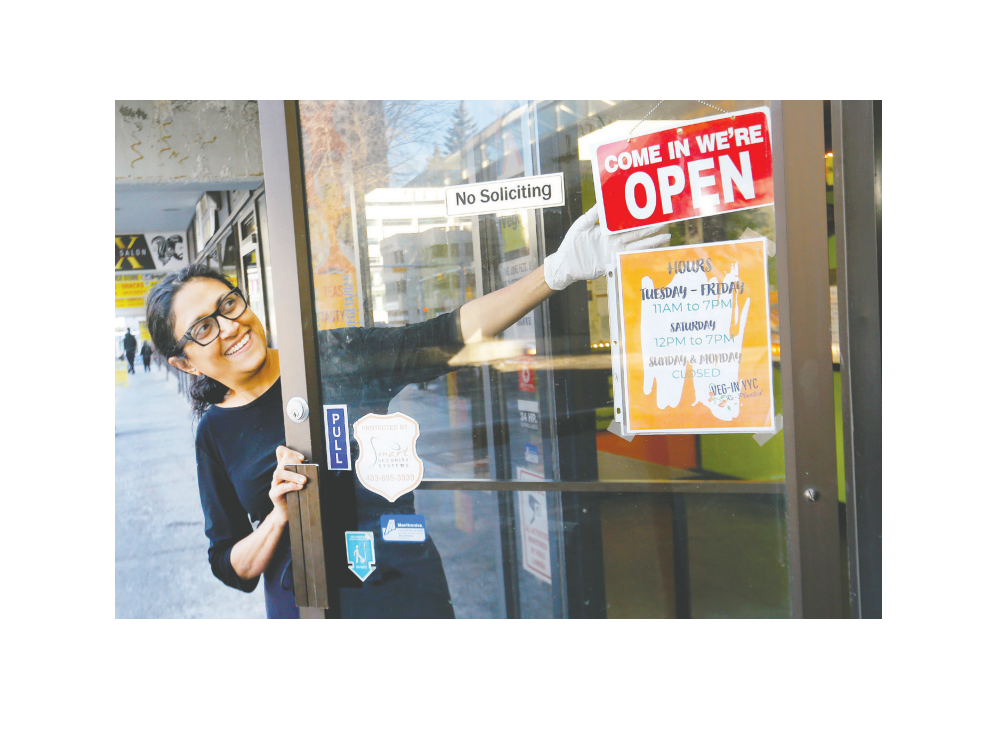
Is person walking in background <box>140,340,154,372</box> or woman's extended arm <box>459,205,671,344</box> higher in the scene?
woman's extended arm <box>459,205,671,344</box>

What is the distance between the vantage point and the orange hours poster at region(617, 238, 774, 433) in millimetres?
2021

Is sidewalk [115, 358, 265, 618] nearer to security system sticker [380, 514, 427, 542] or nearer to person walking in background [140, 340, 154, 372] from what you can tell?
person walking in background [140, 340, 154, 372]

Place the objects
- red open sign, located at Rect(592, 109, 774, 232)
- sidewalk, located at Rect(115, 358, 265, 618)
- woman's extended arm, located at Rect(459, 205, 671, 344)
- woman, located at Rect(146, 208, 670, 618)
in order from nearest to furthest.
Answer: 1. red open sign, located at Rect(592, 109, 774, 232)
2. woman's extended arm, located at Rect(459, 205, 671, 344)
3. woman, located at Rect(146, 208, 670, 618)
4. sidewalk, located at Rect(115, 358, 265, 618)

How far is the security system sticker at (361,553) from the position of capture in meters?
2.28

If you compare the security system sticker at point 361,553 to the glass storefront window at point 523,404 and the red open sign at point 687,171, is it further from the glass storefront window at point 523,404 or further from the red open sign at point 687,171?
the red open sign at point 687,171

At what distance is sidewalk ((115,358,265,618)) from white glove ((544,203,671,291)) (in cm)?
145

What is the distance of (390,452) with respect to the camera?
2246 mm

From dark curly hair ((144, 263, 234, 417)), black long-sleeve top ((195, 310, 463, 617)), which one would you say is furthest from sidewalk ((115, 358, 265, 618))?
dark curly hair ((144, 263, 234, 417))

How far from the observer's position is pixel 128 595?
241cm

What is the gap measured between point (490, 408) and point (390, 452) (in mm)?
383

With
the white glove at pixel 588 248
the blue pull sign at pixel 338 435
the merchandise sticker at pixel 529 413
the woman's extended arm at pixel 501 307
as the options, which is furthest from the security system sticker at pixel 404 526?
the white glove at pixel 588 248

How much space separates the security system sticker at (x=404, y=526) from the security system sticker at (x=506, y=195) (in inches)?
42.0

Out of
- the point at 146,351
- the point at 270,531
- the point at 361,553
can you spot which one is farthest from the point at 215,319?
the point at 361,553

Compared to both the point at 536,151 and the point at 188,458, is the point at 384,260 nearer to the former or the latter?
the point at 536,151
